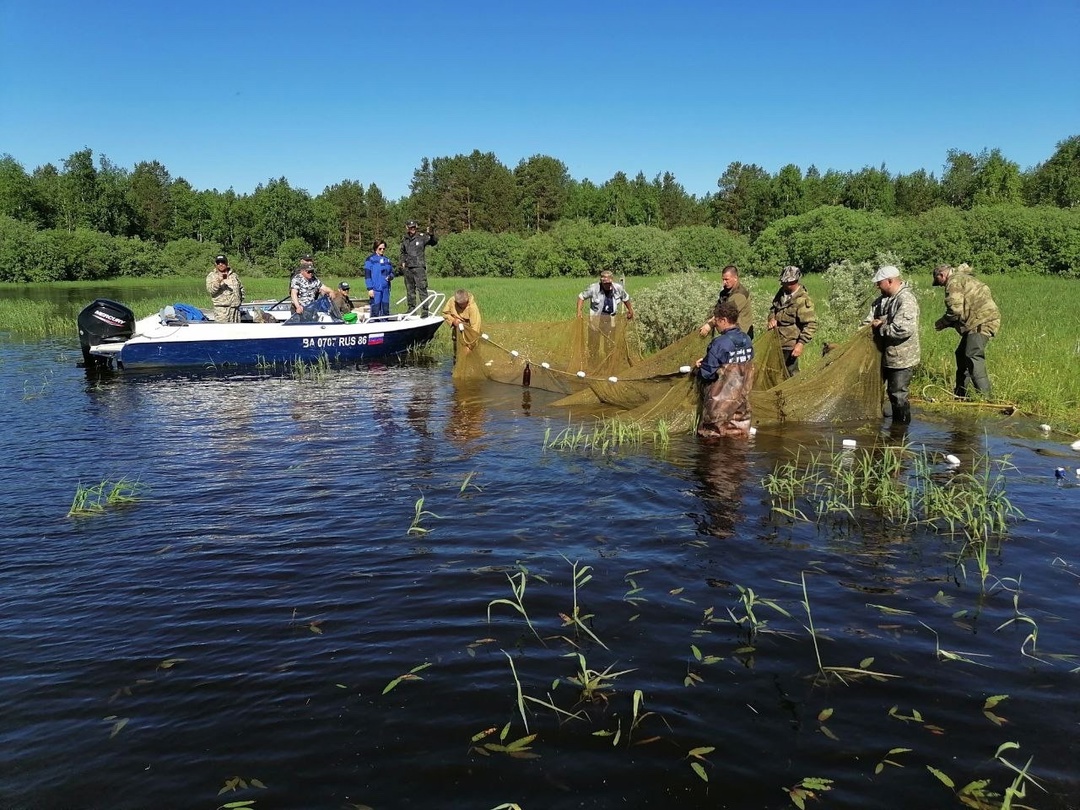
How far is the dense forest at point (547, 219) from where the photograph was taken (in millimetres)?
45744

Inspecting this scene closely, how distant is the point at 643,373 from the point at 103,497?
7.21 m

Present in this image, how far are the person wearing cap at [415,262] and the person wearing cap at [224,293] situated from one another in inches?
156

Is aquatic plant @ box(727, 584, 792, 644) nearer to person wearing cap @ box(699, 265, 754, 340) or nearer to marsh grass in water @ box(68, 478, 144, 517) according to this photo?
marsh grass in water @ box(68, 478, 144, 517)

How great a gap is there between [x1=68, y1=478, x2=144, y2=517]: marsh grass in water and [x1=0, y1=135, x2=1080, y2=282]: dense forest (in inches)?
1698

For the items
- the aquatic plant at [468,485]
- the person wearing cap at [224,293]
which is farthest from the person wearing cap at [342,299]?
the aquatic plant at [468,485]

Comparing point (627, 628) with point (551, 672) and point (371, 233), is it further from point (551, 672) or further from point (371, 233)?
point (371, 233)

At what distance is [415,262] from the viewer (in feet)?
62.7

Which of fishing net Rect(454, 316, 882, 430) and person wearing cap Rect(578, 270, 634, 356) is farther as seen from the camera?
person wearing cap Rect(578, 270, 634, 356)

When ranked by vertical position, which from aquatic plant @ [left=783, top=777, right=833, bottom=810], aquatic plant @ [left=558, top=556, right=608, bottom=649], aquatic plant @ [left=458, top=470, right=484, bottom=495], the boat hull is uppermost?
the boat hull

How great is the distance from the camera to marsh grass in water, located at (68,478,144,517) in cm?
716

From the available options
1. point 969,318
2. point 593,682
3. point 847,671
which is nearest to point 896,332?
point 969,318

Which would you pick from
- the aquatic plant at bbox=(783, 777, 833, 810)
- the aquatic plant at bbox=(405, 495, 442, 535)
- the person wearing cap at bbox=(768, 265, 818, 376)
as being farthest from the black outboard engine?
the aquatic plant at bbox=(783, 777, 833, 810)

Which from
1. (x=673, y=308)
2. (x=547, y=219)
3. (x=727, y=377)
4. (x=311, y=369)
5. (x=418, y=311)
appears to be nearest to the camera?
(x=727, y=377)

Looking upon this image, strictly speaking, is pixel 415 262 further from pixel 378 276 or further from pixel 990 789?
pixel 990 789
